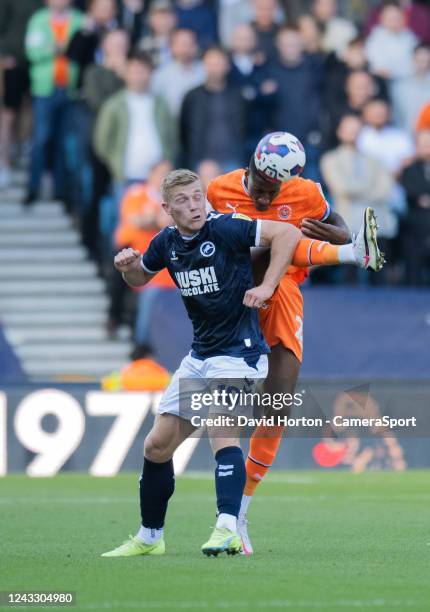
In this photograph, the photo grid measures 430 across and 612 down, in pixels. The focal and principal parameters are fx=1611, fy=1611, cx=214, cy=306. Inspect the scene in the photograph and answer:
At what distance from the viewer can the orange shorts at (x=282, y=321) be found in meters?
9.81

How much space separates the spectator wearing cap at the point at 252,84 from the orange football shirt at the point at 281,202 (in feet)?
28.6

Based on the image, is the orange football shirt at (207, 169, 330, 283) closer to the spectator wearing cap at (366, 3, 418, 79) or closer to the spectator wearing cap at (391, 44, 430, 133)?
the spectator wearing cap at (391, 44, 430, 133)

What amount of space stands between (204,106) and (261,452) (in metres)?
9.10

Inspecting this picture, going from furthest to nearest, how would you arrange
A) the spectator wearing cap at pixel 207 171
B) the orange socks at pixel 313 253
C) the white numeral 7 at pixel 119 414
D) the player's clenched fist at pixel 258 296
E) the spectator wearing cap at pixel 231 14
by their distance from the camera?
the spectator wearing cap at pixel 231 14 → the spectator wearing cap at pixel 207 171 → the white numeral 7 at pixel 119 414 → the orange socks at pixel 313 253 → the player's clenched fist at pixel 258 296

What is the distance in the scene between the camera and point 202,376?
889cm

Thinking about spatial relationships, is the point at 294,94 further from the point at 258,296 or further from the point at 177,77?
the point at 258,296

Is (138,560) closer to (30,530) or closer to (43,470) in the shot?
(30,530)

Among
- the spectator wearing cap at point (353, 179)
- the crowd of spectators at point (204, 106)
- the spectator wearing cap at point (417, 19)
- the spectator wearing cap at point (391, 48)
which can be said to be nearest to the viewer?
the spectator wearing cap at point (353, 179)

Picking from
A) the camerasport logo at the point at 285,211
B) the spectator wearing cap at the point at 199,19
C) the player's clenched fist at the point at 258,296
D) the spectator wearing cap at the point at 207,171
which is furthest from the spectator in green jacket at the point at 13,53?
the player's clenched fist at the point at 258,296

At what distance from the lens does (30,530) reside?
417 inches

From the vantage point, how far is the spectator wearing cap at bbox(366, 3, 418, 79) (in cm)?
2012

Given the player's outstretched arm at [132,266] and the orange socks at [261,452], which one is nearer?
the player's outstretched arm at [132,266]

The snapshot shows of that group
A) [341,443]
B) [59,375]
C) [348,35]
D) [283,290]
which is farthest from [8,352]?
[283,290]

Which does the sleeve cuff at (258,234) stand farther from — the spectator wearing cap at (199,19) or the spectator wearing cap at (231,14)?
the spectator wearing cap at (231,14)
